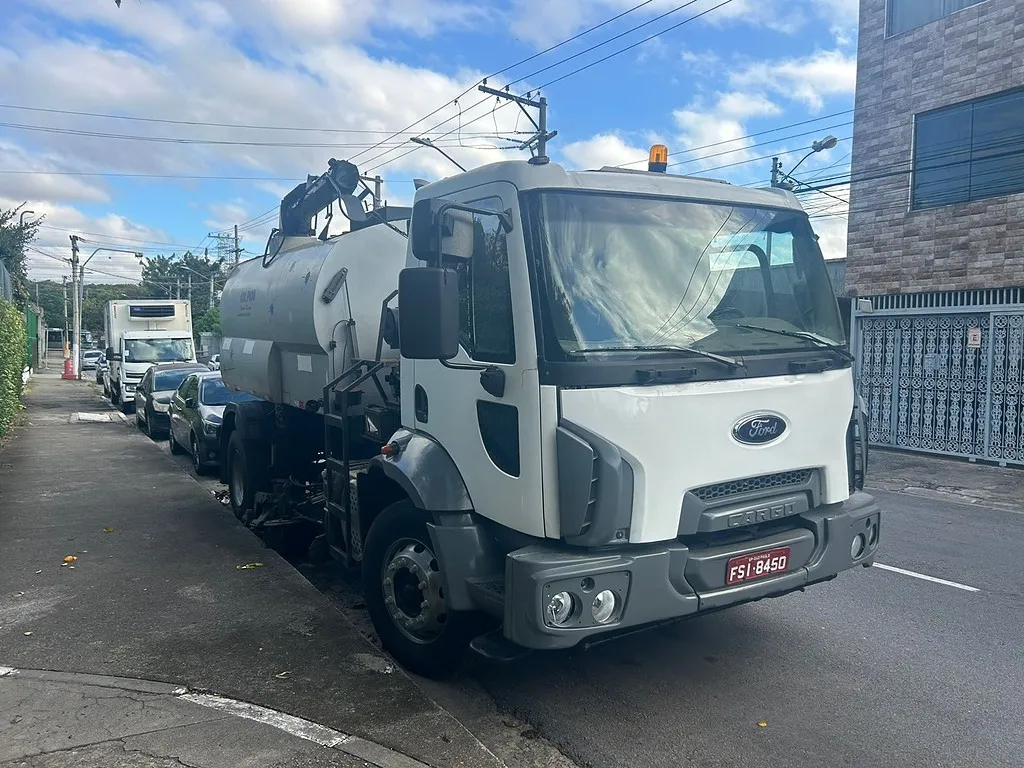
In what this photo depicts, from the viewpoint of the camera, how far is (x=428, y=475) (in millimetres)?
4145

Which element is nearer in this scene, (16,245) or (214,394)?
(214,394)

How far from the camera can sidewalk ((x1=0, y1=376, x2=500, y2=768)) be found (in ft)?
11.9

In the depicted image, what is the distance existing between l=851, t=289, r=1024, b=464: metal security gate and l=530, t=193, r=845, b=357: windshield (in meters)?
9.52

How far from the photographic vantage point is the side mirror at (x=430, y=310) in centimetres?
369

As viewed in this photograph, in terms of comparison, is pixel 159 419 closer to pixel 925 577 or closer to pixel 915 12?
pixel 925 577

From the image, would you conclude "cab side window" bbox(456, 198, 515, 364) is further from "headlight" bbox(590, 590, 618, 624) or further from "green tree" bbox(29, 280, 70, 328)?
"green tree" bbox(29, 280, 70, 328)

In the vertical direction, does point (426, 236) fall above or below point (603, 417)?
above

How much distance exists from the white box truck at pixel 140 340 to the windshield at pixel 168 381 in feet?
17.6

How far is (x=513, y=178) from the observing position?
151 inches

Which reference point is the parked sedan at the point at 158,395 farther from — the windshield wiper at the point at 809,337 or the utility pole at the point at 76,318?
the utility pole at the point at 76,318

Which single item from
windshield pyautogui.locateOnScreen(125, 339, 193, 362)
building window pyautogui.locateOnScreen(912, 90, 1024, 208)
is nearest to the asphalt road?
building window pyautogui.locateOnScreen(912, 90, 1024, 208)

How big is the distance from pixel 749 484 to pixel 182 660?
3.29 metres

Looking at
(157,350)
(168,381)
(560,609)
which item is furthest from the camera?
A: (157,350)

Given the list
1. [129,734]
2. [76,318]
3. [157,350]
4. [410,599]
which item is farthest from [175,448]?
[76,318]
